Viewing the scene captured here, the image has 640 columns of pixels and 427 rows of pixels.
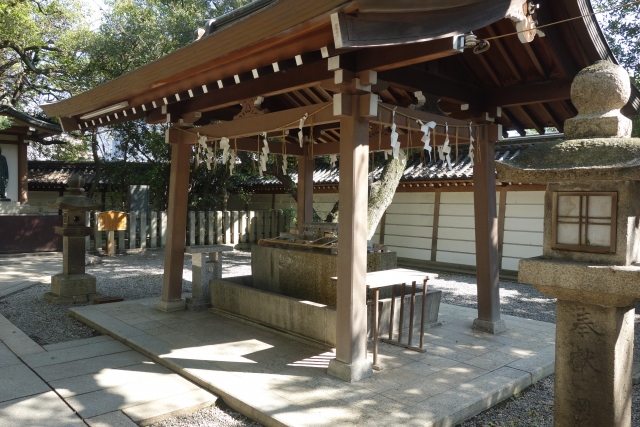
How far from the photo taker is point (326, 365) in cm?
452

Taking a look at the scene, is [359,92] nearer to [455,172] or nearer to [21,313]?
[21,313]

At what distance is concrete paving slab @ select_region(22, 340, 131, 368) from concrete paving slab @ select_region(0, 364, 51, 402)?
16 centimetres

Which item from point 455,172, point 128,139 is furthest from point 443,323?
point 128,139

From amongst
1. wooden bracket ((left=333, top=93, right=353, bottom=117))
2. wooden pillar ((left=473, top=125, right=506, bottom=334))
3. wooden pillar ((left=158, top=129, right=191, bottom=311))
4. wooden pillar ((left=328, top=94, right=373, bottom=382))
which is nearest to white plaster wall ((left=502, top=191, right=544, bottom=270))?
wooden pillar ((left=473, top=125, right=506, bottom=334))

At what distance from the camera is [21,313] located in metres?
6.88

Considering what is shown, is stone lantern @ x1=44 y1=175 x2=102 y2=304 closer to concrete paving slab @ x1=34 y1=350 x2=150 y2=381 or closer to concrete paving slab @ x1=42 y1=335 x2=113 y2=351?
concrete paving slab @ x1=42 y1=335 x2=113 y2=351

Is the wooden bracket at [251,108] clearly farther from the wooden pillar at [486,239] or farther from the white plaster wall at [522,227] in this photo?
the white plaster wall at [522,227]

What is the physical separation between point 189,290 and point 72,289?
1.85 metres

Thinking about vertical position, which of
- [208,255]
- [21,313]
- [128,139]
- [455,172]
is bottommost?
[21,313]

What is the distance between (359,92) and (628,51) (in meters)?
7.80

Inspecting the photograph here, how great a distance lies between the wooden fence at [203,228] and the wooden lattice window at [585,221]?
41.1 ft

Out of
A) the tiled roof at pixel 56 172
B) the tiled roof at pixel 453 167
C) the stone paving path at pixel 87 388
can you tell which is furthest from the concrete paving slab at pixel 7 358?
the tiled roof at pixel 56 172

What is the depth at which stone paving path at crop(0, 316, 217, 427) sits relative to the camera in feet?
11.8

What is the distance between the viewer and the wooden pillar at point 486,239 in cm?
579
